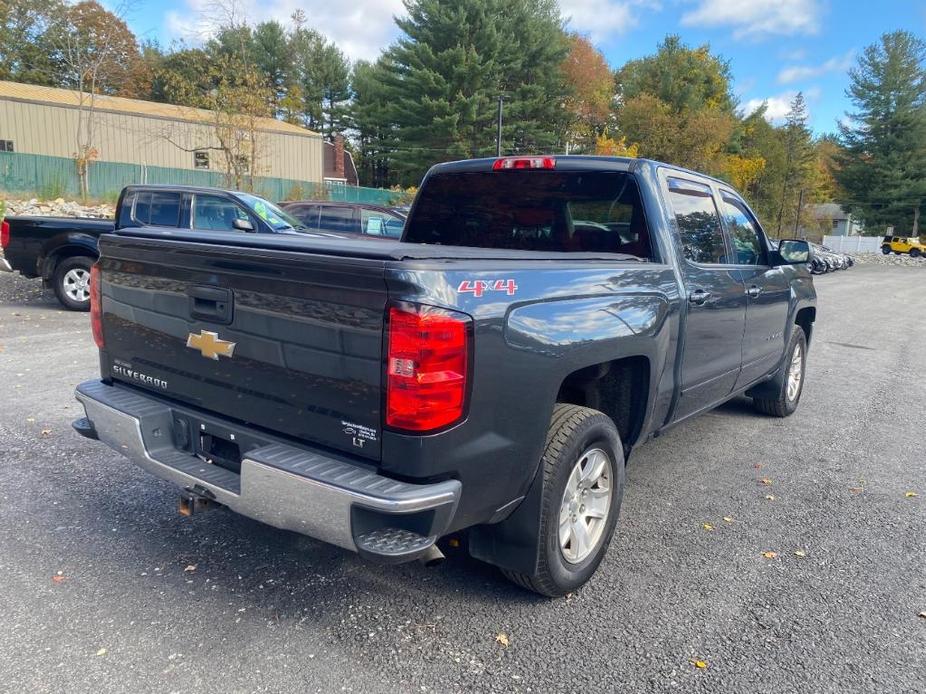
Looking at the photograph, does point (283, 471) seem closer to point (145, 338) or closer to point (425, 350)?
point (425, 350)

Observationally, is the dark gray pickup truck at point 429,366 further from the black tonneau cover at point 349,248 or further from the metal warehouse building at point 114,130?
the metal warehouse building at point 114,130

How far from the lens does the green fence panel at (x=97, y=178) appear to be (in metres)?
27.3

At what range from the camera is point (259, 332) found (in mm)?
2768

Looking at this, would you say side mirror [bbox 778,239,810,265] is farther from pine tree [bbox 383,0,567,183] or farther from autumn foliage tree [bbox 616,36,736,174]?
autumn foliage tree [bbox 616,36,736,174]

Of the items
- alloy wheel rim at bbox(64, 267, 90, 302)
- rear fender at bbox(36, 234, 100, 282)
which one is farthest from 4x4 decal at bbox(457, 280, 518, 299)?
alloy wheel rim at bbox(64, 267, 90, 302)

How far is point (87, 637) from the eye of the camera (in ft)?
9.11

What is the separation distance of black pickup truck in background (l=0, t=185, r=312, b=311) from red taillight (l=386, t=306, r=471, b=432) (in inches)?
320

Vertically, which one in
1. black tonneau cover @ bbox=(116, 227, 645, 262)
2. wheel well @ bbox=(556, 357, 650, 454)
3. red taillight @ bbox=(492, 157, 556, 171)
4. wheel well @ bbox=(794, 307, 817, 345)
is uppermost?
red taillight @ bbox=(492, 157, 556, 171)

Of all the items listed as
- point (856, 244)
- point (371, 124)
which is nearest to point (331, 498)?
point (371, 124)

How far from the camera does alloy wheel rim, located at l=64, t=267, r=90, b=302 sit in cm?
1039

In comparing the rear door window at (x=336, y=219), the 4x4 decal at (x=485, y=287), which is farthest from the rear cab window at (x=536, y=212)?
the rear door window at (x=336, y=219)

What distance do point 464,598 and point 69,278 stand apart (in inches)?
374

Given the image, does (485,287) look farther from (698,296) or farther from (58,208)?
(58,208)

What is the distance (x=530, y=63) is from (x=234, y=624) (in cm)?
4301
